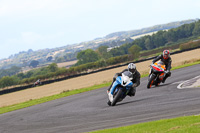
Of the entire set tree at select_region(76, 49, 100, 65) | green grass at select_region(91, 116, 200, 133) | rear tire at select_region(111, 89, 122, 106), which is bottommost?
tree at select_region(76, 49, 100, 65)

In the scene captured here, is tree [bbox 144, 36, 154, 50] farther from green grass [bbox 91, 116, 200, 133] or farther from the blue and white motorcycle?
green grass [bbox 91, 116, 200, 133]

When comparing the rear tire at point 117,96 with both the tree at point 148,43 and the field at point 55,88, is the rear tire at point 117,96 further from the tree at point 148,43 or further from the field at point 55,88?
the tree at point 148,43

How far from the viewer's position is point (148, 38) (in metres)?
116

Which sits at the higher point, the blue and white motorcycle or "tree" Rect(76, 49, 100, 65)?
the blue and white motorcycle

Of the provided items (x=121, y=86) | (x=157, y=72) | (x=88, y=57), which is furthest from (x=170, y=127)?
(x=88, y=57)

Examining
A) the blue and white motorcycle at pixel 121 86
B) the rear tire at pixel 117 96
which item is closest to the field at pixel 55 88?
the rear tire at pixel 117 96

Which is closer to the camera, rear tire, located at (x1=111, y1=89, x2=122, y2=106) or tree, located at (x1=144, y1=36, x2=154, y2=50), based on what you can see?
rear tire, located at (x1=111, y1=89, x2=122, y2=106)

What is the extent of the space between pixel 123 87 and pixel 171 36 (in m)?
101

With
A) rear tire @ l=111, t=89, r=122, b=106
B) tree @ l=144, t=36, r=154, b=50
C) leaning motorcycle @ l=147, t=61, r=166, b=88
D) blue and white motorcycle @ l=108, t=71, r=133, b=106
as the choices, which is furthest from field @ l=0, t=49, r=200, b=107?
tree @ l=144, t=36, r=154, b=50

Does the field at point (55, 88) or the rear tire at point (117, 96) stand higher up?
the rear tire at point (117, 96)

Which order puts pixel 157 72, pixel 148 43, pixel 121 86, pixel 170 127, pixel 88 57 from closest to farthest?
pixel 170 127
pixel 121 86
pixel 157 72
pixel 148 43
pixel 88 57

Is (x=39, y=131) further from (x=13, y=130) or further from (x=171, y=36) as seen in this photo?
(x=171, y=36)

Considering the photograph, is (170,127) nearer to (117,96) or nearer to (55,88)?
(117,96)

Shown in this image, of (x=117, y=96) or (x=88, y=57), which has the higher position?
(x=117, y=96)
